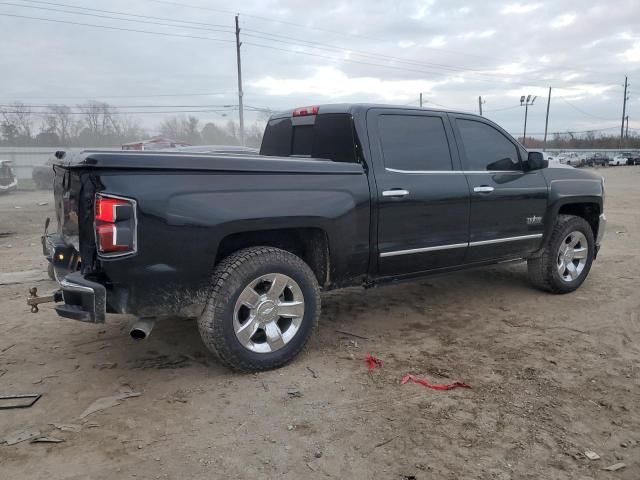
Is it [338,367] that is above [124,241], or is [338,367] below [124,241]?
below

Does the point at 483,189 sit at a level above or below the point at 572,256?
above

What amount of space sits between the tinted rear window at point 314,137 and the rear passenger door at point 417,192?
20 cm

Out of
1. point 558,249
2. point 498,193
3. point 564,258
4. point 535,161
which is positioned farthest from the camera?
point 564,258

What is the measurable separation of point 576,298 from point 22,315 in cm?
549

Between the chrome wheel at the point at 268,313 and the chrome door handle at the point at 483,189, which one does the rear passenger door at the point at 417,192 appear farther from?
the chrome wheel at the point at 268,313

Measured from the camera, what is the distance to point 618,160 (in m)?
51.6

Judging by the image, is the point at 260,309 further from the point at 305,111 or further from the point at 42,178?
the point at 42,178

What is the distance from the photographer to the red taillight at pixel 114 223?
2.97m

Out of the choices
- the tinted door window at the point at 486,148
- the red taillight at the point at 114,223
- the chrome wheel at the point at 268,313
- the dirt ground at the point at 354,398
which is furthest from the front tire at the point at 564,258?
the red taillight at the point at 114,223

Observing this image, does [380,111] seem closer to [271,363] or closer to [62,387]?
[271,363]

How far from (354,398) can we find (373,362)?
1.86ft

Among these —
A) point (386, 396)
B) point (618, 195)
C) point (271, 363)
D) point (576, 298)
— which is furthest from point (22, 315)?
point (618, 195)

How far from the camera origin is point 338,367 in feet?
12.3

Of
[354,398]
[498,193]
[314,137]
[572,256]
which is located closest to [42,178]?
[314,137]
